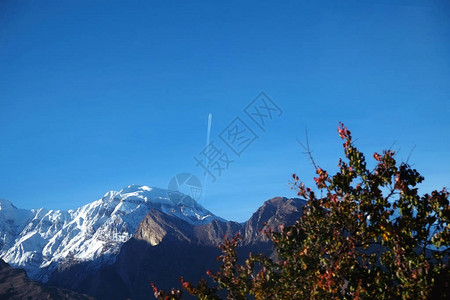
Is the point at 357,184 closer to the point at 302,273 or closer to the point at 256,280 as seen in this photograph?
the point at 302,273

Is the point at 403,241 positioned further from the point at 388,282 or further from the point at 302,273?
the point at 302,273

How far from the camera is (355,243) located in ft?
51.3

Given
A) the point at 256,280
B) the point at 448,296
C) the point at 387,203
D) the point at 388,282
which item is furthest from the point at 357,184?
the point at 256,280

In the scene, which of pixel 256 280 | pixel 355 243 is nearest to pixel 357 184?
pixel 355 243

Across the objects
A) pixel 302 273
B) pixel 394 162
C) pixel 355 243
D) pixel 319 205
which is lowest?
pixel 302 273

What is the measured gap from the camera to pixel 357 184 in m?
15.4

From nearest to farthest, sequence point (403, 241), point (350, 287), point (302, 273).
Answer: point (403, 241), point (350, 287), point (302, 273)

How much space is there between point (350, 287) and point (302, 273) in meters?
2.20

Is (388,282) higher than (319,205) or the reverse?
the reverse

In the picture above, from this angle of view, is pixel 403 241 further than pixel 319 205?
No

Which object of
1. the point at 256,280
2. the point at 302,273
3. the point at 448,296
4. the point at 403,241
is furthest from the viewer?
the point at 256,280

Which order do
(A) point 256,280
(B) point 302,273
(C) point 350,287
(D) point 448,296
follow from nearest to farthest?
(D) point 448,296, (C) point 350,287, (B) point 302,273, (A) point 256,280

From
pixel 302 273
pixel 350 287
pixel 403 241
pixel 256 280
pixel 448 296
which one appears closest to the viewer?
pixel 448 296

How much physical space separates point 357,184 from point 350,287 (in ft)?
13.7
